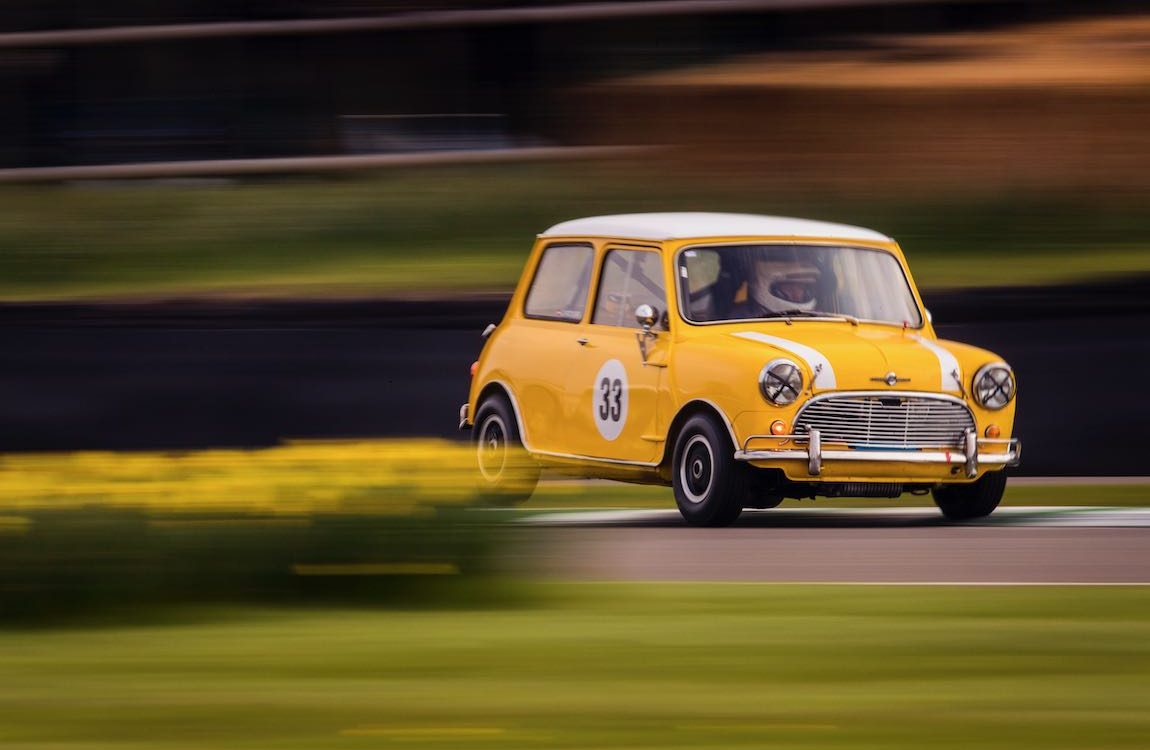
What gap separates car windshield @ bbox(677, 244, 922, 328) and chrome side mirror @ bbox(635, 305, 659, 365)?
20cm

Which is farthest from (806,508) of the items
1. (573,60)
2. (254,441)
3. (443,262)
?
(573,60)

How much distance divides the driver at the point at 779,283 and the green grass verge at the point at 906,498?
1686 mm

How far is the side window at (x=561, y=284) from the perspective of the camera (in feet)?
48.6

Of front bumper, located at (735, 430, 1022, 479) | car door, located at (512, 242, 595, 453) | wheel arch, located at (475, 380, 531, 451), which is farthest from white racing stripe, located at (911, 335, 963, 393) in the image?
wheel arch, located at (475, 380, 531, 451)

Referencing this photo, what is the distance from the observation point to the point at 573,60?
25438 millimetres

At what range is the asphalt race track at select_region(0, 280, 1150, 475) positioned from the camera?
16422 millimetres

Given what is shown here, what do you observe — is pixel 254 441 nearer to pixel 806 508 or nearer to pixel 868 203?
pixel 806 508

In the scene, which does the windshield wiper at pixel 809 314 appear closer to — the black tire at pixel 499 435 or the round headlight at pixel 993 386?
the round headlight at pixel 993 386

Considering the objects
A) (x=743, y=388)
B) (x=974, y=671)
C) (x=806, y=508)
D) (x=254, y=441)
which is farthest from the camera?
(x=254, y=441)

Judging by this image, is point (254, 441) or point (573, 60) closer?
point (254, 441)

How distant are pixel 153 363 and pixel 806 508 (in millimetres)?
5038

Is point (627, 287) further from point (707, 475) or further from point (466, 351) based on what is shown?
point (466, 351)

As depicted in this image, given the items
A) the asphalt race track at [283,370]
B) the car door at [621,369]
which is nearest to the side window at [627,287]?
the car door at [621,369]

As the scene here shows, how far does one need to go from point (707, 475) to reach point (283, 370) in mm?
5067
